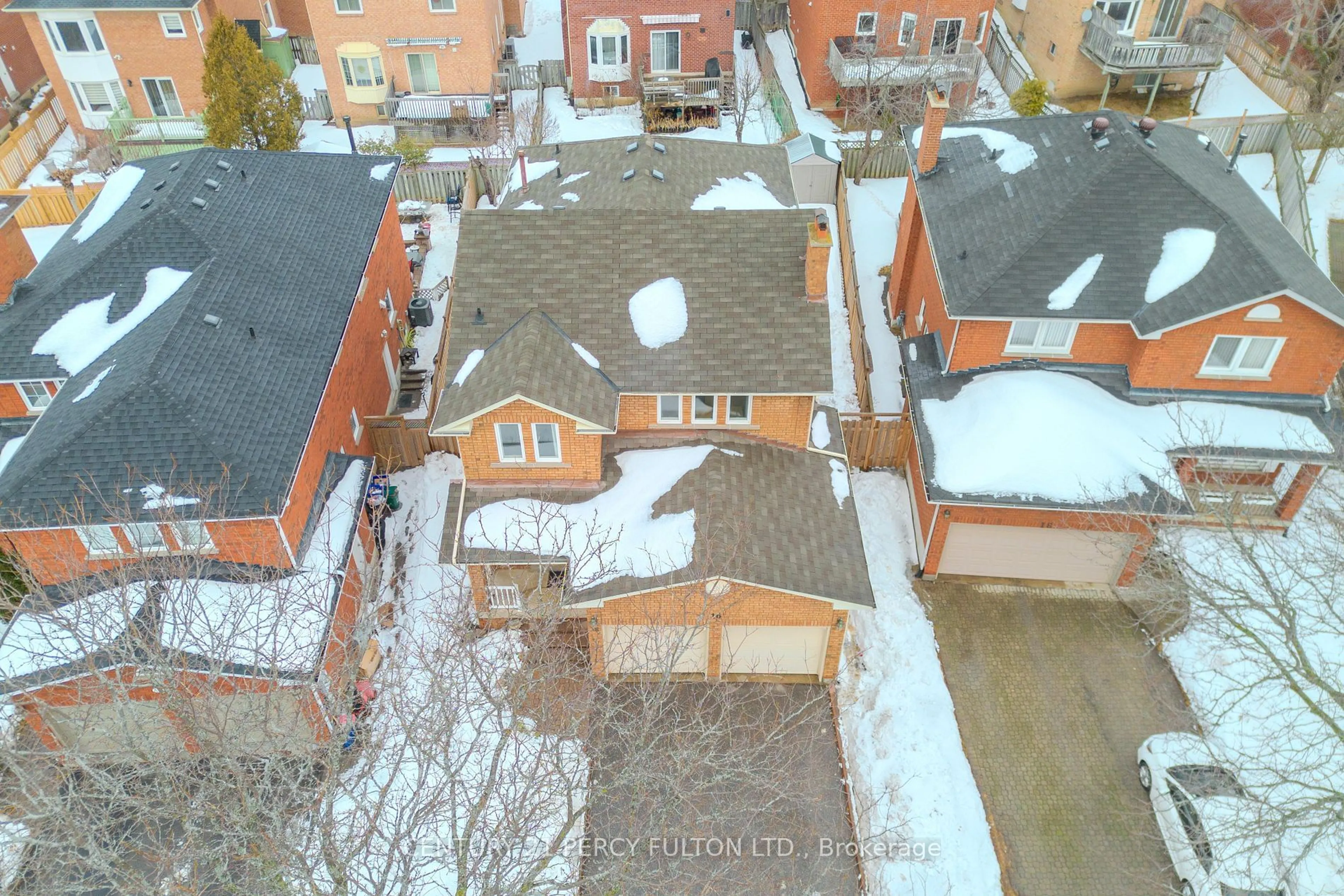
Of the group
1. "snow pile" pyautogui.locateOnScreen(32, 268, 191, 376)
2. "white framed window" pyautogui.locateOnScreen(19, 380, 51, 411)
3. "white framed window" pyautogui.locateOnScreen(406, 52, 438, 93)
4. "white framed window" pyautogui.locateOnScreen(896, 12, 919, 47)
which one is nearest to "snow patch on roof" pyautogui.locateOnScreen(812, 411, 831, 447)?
"snow pile" pyautogui.locateOnScreen(32, 268, 191, 376)

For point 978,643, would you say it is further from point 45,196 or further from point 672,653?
point 45,196

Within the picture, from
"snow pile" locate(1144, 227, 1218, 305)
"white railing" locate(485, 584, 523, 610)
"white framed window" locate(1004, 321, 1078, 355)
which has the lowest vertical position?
"white railing" locate(485, 584, 523, 610)

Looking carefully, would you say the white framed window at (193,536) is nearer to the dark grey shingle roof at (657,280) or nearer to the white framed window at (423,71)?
the dark grey shingle roof at (657,280)

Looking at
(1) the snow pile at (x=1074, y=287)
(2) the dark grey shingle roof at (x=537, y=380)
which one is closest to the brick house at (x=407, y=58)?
(2) the dark grey shingle roof at (x=537, y=380)

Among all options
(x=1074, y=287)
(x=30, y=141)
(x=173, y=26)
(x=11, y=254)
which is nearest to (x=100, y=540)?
(x=11, y=254)

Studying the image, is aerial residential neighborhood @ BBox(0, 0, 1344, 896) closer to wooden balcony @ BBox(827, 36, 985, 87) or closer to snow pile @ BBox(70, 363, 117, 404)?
snow pile @ BBox(70, 363, 117, 404)

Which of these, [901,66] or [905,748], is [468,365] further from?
[901,66]

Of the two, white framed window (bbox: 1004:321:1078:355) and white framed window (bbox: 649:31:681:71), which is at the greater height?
white framed window (bbox: 649:31:681:71)
